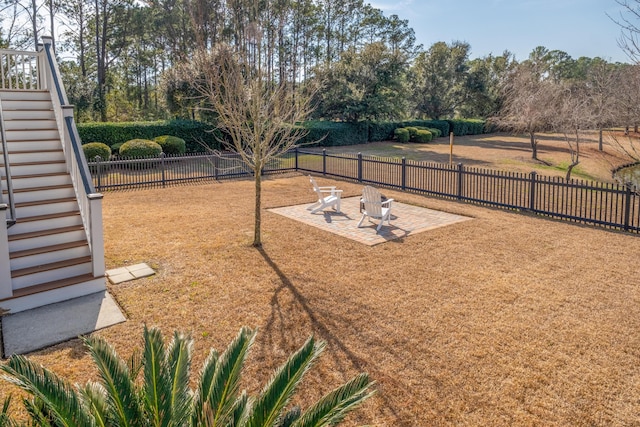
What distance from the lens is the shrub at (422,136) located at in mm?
31666

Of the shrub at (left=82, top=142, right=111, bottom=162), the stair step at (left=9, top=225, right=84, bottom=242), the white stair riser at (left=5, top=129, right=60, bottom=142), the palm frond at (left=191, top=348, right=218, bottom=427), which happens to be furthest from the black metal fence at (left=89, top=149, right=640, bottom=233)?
the palm frond at (left=191, top=348, right=218, bottom=427)

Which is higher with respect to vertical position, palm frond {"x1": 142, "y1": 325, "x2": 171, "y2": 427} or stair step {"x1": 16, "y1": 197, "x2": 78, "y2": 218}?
stair step {"x1": 16, "y1": 197, "x2": 78, "y2": 218}

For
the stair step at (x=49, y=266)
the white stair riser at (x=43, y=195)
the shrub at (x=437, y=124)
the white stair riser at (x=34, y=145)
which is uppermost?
the shrub at (x=437, y=124)

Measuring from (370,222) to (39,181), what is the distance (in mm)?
6004

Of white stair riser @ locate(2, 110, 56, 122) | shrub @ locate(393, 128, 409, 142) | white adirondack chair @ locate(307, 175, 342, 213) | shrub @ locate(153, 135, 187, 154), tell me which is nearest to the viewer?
white stair riser @ locate(2, 110, 56, 122)

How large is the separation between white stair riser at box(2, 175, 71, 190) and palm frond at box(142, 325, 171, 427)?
509 cm

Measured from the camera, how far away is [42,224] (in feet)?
18.9

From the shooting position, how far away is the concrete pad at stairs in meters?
4.25

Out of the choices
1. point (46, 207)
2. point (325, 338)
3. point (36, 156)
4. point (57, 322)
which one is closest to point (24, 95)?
point (36, 156)

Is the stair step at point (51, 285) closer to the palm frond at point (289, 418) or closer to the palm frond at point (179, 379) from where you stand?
the palm frond at point (179, 379)

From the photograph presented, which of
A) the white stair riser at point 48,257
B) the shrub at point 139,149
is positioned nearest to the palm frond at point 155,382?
the white stair riser at point 48,257

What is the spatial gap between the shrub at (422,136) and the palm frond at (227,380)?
101 feet

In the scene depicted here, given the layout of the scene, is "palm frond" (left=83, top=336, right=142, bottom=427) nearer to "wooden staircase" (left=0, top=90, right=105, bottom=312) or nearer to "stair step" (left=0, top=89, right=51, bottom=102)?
"wooden staircase" (left=0, top=90, right=105, bottom=312)

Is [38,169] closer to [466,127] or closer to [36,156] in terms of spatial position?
[36,156]
